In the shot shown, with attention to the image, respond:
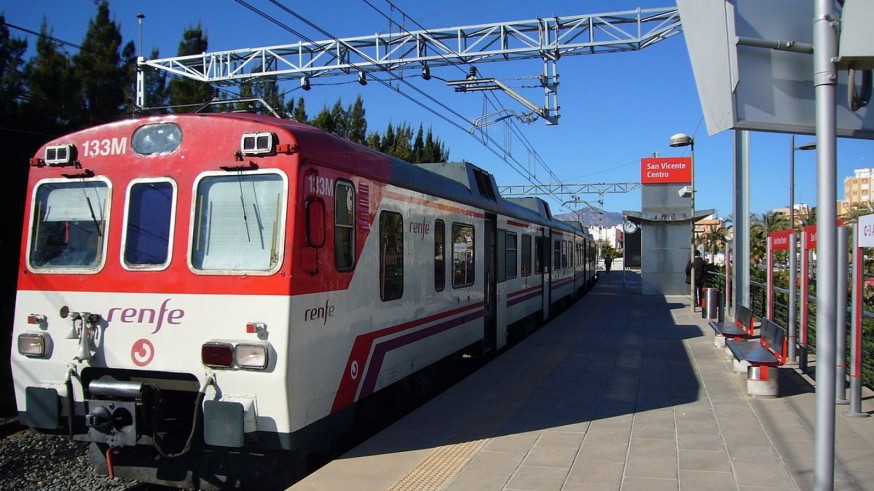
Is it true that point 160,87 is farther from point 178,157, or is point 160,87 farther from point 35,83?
point 178,157

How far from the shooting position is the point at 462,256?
30.6ft

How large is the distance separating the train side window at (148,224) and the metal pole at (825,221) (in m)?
4.41

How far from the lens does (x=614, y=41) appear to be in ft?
47.5

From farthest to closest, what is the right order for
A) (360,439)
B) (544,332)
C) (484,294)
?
(544,332), (484,294), (360,439)

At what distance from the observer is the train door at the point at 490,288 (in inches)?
429

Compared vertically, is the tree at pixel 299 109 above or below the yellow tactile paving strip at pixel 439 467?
above

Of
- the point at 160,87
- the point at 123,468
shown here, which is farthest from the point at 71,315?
the point at 160,87

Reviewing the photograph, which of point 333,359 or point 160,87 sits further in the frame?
point 160,87

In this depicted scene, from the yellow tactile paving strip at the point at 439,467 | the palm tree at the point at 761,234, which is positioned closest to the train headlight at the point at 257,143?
the yellow tactile paving strip at the point at 439,467

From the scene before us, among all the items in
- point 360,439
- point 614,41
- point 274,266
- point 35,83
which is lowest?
point 360,439

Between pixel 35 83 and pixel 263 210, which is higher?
pixel 35 83

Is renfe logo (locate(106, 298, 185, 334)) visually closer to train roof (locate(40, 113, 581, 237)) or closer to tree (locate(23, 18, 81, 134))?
train roof (locate(40, 113, 581, 237))

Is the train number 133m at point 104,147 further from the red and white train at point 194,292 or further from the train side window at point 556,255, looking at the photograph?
the train side window at point 556,255

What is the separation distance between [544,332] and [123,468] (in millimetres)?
10165
